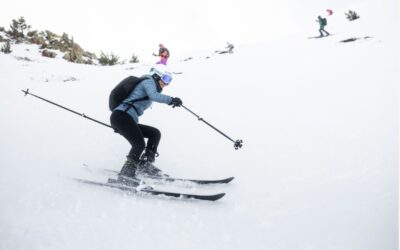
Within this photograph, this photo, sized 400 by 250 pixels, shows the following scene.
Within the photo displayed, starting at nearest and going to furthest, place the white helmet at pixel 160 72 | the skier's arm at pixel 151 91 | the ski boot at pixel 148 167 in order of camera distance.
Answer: the skier's arm at pixel 151 91 → the white helmet at pixel 160 72 → the ski boot at pixel 148 167

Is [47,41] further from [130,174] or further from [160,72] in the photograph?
[130,174]

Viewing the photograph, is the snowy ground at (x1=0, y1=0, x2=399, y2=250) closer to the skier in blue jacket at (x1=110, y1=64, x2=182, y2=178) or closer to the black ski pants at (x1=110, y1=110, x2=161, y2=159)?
the skier in blue jacket at (x1=110, y1=64, x2=182, y2=178)

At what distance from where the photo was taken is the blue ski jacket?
191 inches

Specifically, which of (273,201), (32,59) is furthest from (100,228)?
(32,59)

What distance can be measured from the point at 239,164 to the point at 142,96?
6.86ft

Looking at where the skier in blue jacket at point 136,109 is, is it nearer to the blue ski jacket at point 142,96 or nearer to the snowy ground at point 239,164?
the blue ski jacket at point 142,96

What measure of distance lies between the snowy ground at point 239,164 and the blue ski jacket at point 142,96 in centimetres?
128

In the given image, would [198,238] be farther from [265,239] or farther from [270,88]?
[270,88]

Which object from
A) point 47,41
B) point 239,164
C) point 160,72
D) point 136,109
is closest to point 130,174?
point 136,109

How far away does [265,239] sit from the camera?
140 inches

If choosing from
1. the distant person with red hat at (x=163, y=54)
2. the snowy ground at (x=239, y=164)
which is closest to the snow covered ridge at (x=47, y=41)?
the snowy ground at (x=239, y=164)

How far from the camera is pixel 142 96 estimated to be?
500cm

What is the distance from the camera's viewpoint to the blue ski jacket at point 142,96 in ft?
15.9

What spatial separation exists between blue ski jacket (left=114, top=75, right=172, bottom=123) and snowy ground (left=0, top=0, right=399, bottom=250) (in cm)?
128
